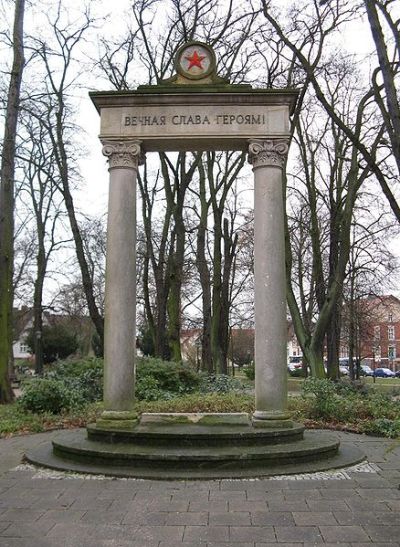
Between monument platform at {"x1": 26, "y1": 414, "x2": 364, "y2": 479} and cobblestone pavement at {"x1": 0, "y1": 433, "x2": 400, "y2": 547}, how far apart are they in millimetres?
303

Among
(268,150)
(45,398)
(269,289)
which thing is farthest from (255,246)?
(45,398)

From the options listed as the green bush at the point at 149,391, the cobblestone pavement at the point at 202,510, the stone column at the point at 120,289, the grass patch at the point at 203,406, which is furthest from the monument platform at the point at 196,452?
the green bush at the point at 149,391

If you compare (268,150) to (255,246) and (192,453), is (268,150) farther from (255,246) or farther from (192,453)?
(192,453)

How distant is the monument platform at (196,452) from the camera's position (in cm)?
737

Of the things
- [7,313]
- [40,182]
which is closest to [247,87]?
[7,313]

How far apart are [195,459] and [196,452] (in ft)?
0.63

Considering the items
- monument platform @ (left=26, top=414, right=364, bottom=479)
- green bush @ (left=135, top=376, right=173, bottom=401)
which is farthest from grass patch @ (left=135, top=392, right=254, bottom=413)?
green bush @ (left=135, top=376, right=173, bottom=401)

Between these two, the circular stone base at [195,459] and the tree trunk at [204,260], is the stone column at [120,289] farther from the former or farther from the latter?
the tree trunk at [204,260]

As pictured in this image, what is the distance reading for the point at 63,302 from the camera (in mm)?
42938

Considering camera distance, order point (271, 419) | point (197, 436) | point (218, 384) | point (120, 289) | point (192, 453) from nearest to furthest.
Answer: point (192, 453)
point (197, 436)
point (271, 419)
point (120, 289)
point (218, 384)

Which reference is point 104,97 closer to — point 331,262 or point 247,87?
point 247,87

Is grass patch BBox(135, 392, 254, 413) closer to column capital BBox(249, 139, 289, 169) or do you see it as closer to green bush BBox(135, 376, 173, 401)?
green bush BBox(135, 376, 173, 401)

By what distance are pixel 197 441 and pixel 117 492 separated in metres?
1.69

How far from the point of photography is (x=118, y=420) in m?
8.66
